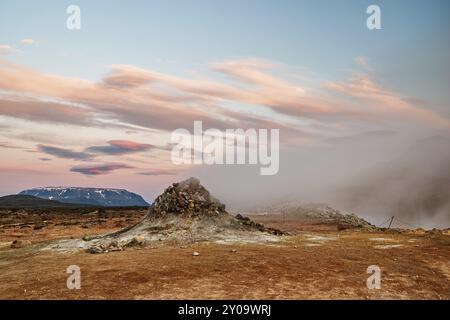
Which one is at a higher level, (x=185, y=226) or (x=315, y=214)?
(x=185, y=226)

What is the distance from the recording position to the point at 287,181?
389 ft

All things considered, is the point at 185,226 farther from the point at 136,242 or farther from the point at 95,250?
the point at 95,250

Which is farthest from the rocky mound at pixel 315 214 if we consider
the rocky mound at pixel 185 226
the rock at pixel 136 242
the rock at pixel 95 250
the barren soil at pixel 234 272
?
the rock at pixel 95 250

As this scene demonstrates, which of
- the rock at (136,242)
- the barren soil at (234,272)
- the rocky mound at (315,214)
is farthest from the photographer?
the rocky mound at (315,214)

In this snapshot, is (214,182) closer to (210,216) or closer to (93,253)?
(210,216)

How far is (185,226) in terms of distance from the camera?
27781 mm

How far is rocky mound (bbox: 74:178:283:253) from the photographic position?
2561 centimetres

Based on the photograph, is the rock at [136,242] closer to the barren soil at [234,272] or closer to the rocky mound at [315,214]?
the barren soil at [234,272]

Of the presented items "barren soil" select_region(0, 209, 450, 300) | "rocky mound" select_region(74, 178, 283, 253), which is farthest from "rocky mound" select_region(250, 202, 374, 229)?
"barren soil" select_region(0, 209, 450, 300)

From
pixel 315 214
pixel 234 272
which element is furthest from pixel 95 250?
pixel 315 214

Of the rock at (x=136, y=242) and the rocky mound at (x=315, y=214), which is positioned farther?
the rocky mound at (x=315, y=214)

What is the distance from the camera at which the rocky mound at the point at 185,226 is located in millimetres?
25609
